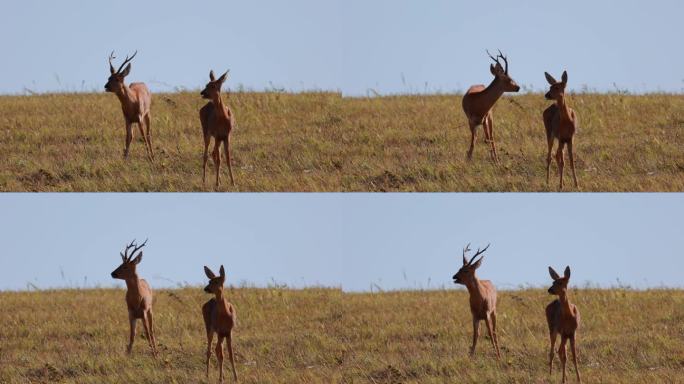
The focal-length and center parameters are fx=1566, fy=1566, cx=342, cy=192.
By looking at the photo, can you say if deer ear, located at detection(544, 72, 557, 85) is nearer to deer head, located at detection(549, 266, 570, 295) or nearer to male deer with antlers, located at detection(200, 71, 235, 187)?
deer head, located at detection(549, 266, 570, 295)

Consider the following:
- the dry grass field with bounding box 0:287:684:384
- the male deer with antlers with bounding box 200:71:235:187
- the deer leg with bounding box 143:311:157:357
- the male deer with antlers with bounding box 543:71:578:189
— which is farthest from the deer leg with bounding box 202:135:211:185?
the male deer with antlers with bounding box 543:71:578:189

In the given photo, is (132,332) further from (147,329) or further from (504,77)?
(504,77)

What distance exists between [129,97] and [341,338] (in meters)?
4.61

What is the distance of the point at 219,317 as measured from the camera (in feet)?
67.2

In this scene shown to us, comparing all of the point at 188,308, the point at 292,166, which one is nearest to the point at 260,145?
the point at 292,166

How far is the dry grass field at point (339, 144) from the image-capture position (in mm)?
22891

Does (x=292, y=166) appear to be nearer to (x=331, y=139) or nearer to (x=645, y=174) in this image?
(x=331, y=139)

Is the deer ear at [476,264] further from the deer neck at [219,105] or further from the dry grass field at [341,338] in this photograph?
the deer neck at [219,105]

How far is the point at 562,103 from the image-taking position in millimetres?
21000

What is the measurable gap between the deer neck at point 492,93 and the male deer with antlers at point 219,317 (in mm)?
4479

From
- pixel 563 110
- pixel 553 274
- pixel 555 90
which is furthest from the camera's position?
pixel 563 110

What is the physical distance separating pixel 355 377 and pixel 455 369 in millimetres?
1351

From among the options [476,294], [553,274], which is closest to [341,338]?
[476,294]

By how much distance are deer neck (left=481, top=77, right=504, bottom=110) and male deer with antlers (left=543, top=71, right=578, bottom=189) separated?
73cm
